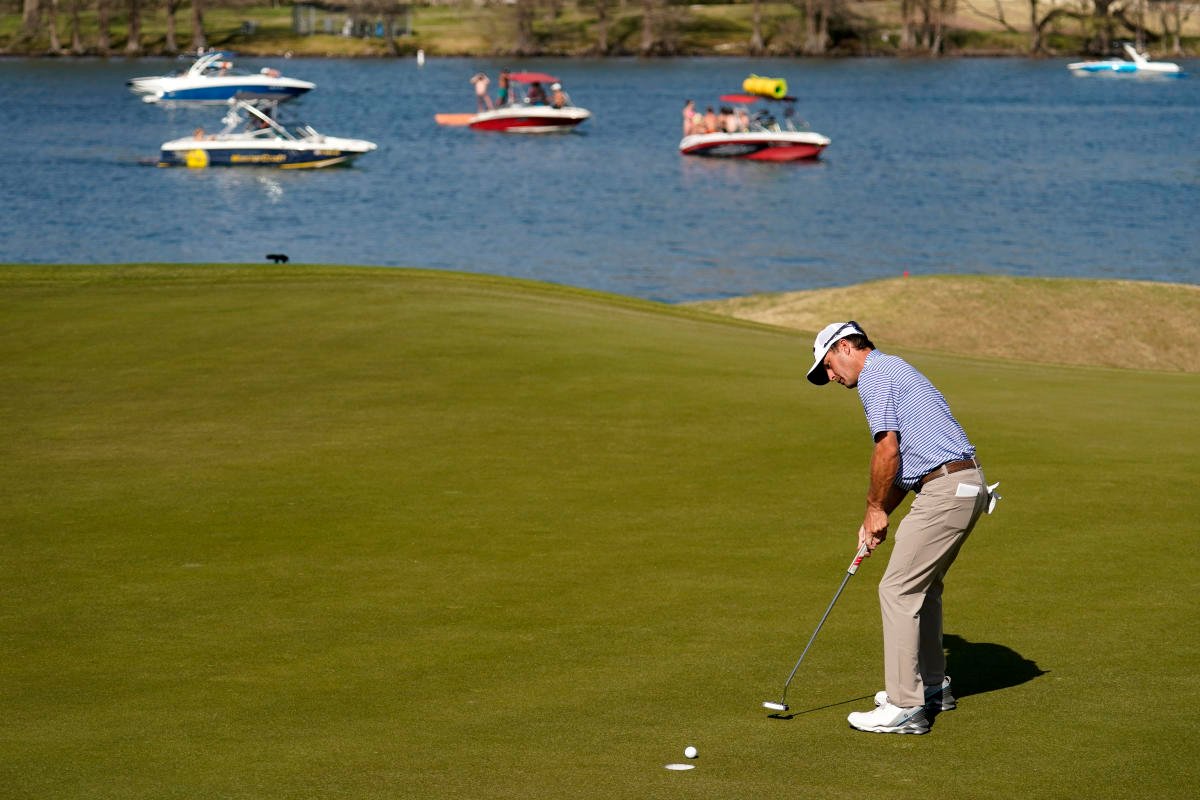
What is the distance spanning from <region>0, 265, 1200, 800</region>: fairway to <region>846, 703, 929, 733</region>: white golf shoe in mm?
63

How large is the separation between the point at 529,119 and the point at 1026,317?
70.4 metres

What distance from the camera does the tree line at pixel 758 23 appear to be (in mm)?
166625

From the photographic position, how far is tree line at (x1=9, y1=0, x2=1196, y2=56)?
167 m

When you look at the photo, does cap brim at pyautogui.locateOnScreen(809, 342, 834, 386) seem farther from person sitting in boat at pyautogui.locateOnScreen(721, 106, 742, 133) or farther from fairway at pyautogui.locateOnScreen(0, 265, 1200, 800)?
person sitting in boat at pyautogui.locateOnScreen(721, 106, 742, 133)

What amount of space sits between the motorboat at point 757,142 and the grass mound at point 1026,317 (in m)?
49.7

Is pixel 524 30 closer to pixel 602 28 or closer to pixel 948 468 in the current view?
pixel 602 28

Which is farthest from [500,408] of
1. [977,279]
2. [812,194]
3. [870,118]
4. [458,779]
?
[870,118]

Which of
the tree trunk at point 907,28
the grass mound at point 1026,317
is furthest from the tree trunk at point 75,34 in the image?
the grass mound at point 1026,317

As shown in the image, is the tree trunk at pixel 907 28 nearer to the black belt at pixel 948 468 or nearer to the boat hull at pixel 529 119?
the boat hull at pixel 529 119

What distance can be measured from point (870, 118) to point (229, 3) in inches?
4140

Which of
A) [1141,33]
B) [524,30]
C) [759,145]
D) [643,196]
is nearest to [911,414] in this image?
[643,196]

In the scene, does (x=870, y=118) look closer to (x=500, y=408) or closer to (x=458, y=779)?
(x=500, y=408)

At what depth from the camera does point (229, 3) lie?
189125 mm

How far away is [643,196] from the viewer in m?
69.6
